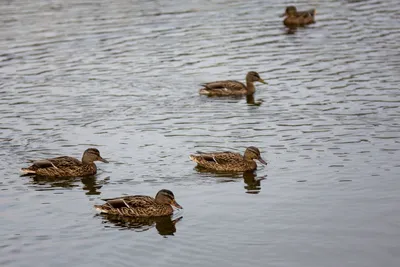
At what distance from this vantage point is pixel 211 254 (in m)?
17.8

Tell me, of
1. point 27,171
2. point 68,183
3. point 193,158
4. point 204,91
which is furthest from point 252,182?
point 204,91

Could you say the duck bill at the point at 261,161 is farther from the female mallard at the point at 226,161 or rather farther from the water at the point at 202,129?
the water at the point at 202,129

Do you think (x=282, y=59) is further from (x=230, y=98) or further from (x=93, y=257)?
(x=93, y=257)

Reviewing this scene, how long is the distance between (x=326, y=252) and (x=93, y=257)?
421 centimetres

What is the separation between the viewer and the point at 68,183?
22.8 meters

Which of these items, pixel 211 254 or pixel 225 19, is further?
pixel 225 19

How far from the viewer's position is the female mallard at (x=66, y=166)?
75.2ft

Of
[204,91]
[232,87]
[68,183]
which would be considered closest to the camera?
[68,183]

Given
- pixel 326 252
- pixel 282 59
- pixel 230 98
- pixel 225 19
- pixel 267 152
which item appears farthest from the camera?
pixel 225 19

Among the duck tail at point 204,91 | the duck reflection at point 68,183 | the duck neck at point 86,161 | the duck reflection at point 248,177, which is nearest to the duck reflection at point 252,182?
the duck reflection at point 248,177

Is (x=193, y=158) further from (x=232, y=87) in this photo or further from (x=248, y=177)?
(x=232, y=87)

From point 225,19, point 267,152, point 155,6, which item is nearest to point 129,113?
point 267,152

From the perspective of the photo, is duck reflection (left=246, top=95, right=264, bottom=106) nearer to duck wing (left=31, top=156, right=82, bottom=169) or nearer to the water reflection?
the water reflection

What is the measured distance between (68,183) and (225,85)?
9.20 meters
